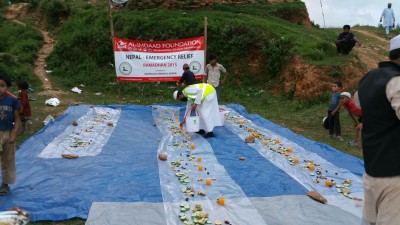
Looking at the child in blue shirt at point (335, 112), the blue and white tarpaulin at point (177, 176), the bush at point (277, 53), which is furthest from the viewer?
the bush at point (277, 53)

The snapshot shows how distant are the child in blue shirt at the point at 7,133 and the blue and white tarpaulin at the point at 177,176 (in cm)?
22

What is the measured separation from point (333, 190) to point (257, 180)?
1.05m

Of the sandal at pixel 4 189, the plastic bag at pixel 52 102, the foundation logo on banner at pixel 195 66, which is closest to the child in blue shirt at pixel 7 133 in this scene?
the sandal at pixel 4 189

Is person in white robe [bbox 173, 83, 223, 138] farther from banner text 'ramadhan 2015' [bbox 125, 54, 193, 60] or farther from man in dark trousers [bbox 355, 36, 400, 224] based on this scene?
man in dark trousers [bbox 355, 36, 400, 224]

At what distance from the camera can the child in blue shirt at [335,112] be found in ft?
26.1

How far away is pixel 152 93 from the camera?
13.6m

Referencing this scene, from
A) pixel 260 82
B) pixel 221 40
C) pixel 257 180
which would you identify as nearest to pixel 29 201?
pixel 257 180

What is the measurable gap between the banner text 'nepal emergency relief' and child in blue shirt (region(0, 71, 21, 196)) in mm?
7043

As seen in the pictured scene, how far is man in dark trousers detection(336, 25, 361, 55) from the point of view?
499 inches

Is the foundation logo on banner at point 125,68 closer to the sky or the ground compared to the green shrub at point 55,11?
closer to the ground

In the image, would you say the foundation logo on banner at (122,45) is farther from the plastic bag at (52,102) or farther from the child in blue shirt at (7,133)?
the child in blue shirt at (7,133)

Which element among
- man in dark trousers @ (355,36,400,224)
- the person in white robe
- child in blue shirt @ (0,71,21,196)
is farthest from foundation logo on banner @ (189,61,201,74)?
man in dark trousers @ (355,36,400,224)

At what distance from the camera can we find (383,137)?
254cm

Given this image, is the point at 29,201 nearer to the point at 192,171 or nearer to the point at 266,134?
the point at 192,171
